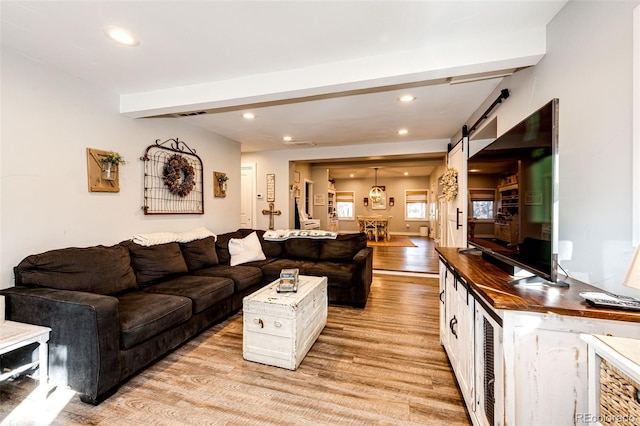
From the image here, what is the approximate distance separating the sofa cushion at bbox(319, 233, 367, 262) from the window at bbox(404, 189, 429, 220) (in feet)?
Answer: 27.8

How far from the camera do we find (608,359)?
825 mm

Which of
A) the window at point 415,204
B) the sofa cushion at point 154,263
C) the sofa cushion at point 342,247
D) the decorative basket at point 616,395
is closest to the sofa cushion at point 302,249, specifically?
the sofa cushion at point 342,247

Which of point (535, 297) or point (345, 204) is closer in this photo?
point (535, 297)

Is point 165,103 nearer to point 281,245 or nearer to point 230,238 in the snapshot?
point 230,238

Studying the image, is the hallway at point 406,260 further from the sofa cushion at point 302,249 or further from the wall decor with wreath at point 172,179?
the wall decor with wreath at point 172,179

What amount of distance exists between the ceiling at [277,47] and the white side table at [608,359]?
70.9 inches

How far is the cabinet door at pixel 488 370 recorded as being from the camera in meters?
1.12

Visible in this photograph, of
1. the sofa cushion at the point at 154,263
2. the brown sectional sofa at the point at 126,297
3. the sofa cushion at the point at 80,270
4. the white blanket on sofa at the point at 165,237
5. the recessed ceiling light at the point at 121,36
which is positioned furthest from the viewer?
the white blanket on sofa at the point at 165,237

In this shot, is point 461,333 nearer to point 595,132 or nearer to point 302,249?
point 595,132

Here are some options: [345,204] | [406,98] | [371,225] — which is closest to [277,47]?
[406,98]

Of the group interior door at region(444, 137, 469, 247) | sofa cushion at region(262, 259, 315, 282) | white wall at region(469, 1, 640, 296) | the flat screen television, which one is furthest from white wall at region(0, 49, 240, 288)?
interior door at region(444, 137, 469, 247)

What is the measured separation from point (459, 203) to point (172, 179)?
4.07 m

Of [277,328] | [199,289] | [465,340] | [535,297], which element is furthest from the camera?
[199,289]

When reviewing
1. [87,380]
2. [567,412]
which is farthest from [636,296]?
[87,380]
